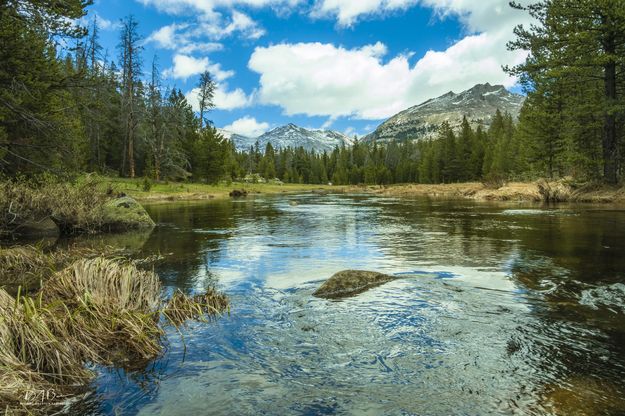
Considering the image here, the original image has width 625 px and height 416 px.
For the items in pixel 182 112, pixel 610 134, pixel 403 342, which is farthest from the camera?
pixel 182 112

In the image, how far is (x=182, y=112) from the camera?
68.2 meters

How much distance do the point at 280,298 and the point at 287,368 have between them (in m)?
3.25

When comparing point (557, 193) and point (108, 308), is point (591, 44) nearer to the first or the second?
point (557, 193)

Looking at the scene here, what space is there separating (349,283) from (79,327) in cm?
527

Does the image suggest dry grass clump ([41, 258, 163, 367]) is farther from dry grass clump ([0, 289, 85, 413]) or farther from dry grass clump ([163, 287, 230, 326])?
dry grass clump ([0, 289, 85, 413])

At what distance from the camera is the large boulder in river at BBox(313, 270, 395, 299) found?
873 cm

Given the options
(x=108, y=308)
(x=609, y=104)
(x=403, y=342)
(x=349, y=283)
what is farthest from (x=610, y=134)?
(x=108, y=308)

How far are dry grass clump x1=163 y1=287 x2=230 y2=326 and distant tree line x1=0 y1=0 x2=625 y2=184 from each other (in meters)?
8.49

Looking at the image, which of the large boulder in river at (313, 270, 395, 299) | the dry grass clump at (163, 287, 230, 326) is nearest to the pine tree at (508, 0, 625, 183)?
the large boulder in river at (313, 270, 395, 299)

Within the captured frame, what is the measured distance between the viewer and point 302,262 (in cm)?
1235

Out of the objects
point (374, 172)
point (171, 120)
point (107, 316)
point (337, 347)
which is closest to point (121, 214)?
point (107, 316)

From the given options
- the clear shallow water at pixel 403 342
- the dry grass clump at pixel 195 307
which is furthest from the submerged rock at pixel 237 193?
the dry grass clump at pixel 195 307

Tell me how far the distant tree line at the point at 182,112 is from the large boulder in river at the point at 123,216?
7.76 ft

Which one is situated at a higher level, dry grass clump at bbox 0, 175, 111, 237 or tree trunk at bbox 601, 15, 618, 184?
tree trunk at bbox 601, 15, 618, 184
